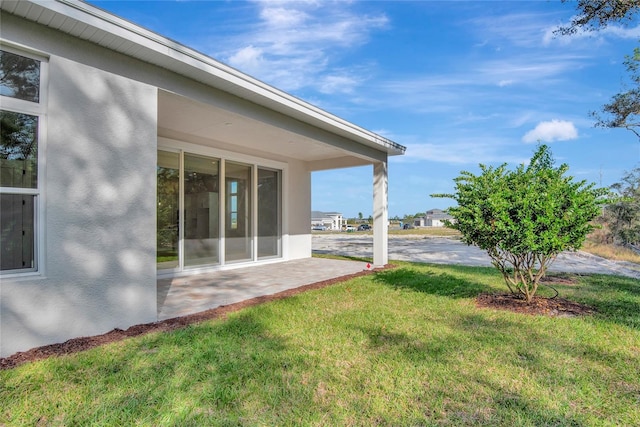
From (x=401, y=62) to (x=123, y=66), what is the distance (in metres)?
8.75

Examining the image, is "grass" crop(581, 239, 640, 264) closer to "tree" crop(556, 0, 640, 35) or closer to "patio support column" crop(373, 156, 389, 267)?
"patio support column" crop(373, 156, 389, 267)

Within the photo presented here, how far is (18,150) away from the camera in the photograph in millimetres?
3135

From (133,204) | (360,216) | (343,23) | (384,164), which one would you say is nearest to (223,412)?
(133,204)

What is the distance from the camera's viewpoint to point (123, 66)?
144 inches

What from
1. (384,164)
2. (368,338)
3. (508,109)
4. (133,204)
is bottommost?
(368,338)

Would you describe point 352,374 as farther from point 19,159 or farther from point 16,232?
point 19,159

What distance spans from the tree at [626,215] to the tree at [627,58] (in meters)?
14.5

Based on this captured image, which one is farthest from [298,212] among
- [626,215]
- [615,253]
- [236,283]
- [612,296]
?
[626,215]

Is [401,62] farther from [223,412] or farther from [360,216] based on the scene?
[360,216]

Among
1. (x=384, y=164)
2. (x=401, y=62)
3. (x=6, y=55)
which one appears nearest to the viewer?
(x=6, y=55)

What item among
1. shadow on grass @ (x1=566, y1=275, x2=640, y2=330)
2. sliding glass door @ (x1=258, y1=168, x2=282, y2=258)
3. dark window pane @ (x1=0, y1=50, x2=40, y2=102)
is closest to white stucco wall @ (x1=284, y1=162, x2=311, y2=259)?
sliding glass door @ (x1=258, y1=168, x2=282, y2=258)

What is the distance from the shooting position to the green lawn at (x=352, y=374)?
207 cm

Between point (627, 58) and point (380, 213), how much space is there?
25.2 feet

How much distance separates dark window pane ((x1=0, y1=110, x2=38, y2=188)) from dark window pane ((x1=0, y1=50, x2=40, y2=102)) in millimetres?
182
